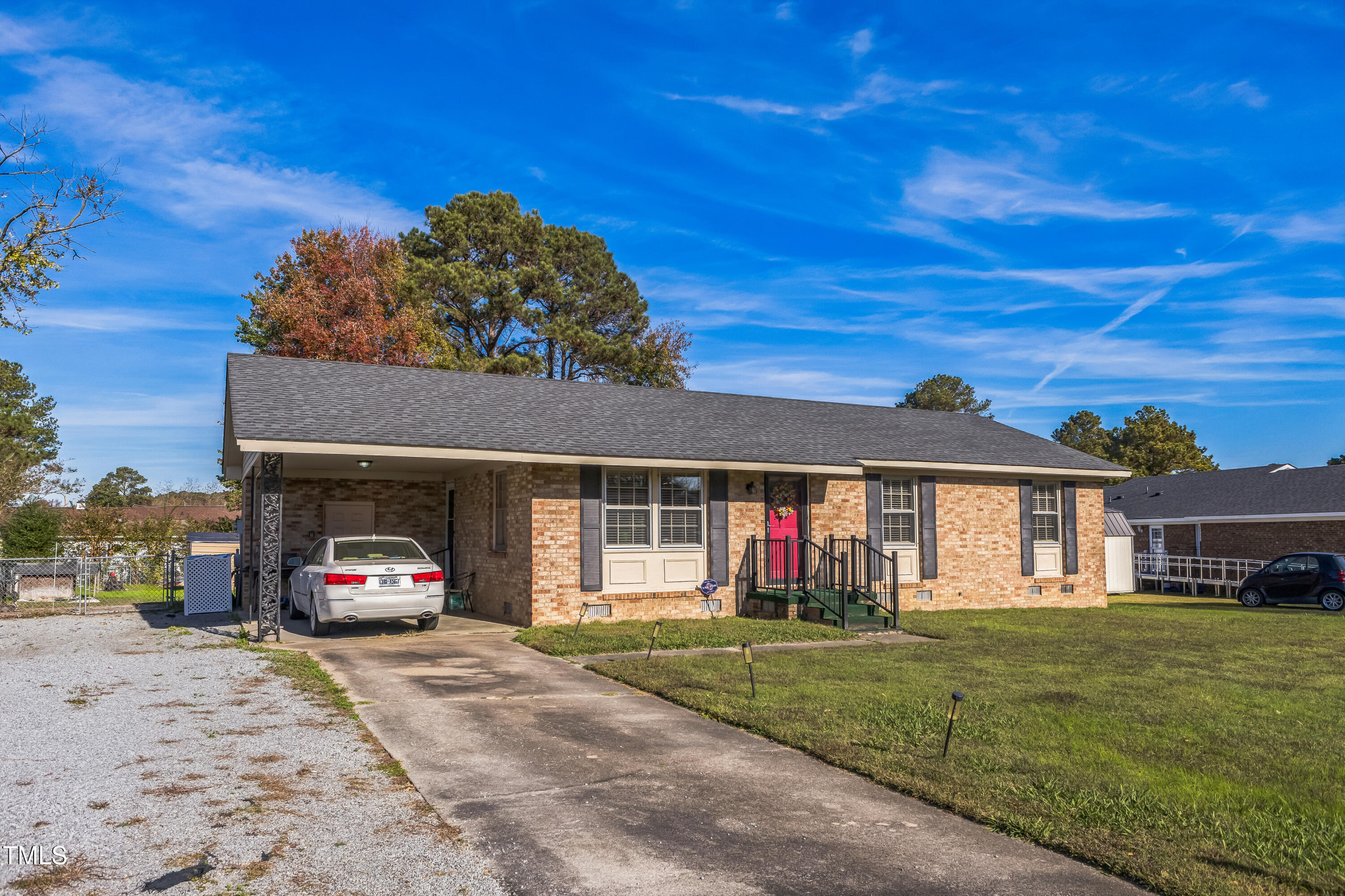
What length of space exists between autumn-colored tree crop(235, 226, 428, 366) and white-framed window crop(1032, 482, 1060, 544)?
2271cm

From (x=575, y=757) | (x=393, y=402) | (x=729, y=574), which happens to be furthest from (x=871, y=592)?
(x=575, y=757)

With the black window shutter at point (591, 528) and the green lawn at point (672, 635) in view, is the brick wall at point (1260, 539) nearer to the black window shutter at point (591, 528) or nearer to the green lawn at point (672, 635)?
the green lawn at point (672, 635)

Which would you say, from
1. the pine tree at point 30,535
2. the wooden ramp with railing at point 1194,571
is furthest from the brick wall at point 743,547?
the pine tree at point 30,535

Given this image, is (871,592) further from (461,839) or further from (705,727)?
(461,839)

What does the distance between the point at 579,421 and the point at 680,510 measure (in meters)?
2.57

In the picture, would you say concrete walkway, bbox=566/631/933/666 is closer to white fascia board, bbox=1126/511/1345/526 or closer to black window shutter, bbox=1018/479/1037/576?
black window shutter, bbox=1018/479/1037/576

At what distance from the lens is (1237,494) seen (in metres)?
32.9

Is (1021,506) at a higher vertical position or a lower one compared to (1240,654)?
higher

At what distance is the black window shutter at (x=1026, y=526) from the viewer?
64.2ft

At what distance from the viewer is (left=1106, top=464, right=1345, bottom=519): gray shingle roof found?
1172 inches

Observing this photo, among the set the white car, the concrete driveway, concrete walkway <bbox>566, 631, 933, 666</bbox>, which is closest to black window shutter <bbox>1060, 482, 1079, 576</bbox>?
concrete walkway <bbox>566, 631, 933, 666</bbox>

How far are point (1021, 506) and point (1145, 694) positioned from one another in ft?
37.1

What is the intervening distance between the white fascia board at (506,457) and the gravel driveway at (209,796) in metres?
3.80

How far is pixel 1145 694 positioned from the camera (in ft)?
28.9
